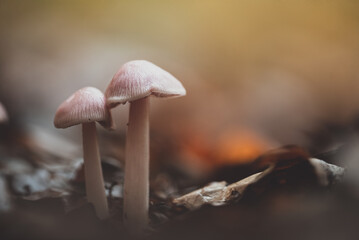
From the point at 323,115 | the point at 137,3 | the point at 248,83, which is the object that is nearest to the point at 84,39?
the point at 137,3

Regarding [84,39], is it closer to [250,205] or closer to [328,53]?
[328,53]

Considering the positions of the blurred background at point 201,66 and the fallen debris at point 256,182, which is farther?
the blurred background at point 201,66

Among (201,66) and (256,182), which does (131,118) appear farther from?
(201,66)

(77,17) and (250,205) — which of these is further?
(77,17)

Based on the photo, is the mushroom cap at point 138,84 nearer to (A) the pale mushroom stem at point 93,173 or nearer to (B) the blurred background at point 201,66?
(A) the pale mushroom stem at point 93,173

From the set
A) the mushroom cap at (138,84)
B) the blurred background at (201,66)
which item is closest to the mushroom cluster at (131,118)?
the mushroom cap at (138,84)

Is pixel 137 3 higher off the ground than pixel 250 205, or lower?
higher
